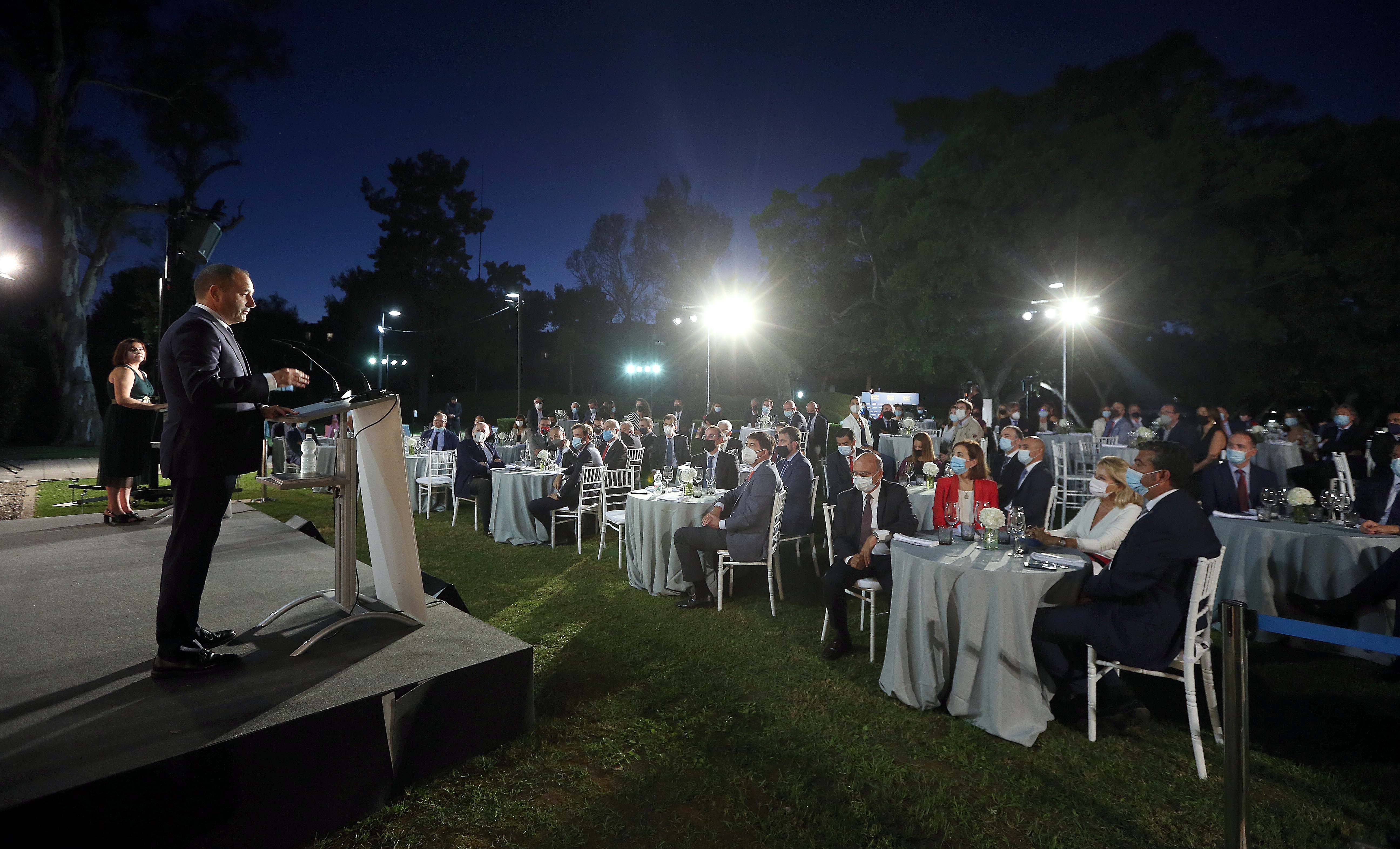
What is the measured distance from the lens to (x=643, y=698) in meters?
3.68

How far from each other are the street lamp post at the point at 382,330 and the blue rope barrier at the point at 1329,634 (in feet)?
94.2

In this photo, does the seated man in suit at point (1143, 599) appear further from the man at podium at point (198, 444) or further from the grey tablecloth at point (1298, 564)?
the man at podium at point (198, 444)

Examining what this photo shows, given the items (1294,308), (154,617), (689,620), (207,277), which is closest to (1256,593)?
(689,620)

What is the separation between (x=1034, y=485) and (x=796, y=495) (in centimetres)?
200

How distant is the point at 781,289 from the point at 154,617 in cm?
2248

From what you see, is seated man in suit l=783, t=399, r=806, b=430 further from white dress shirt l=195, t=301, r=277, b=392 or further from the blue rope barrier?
the blue rope barrier

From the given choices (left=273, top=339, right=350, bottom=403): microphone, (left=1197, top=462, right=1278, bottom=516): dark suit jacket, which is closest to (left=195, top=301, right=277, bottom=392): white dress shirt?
(left=273, top=339, right=350, bottom=403): microphone

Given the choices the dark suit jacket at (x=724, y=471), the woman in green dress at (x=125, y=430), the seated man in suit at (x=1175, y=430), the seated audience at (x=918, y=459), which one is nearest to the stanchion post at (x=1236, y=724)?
the seated audience at (x=918, y=459)

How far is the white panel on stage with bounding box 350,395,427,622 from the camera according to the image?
313 centimetres

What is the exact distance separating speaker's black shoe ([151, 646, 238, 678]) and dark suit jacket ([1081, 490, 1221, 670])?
4.19 meters

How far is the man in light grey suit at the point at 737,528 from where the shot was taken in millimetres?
5281

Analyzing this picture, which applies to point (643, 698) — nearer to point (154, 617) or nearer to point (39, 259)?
point (154, 617)

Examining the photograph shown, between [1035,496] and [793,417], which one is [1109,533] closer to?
[1035,496]

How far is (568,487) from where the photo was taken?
752 cm
